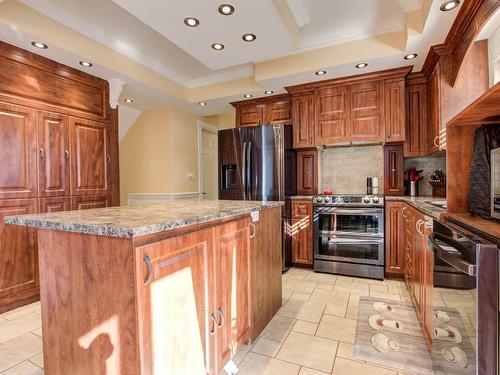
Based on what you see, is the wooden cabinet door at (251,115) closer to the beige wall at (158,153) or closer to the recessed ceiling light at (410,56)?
the beige wall at (158,153)

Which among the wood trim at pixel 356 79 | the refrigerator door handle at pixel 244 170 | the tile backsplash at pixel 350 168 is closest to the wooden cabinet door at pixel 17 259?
the refrigerator door handle at pixel 244 170

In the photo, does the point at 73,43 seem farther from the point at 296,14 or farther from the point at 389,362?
the point at 389,362

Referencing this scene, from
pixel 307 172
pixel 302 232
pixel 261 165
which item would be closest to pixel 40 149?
pixel 261 165

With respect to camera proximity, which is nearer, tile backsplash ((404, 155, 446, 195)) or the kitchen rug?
the kitchen rug

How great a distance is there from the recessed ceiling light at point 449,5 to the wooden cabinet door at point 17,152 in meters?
3.55

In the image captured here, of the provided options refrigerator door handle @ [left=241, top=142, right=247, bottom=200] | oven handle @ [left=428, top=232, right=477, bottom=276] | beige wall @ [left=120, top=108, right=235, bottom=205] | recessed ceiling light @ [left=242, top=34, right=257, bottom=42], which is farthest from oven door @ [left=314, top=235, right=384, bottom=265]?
beige wall @ [left=120, top=108, right=235, bottom=205]

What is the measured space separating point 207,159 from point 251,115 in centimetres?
170

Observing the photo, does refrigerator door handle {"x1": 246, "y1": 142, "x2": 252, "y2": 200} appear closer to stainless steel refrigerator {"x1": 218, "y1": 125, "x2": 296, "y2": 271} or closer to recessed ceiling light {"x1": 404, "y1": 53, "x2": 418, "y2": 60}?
stainless steel refrigerator {"x1": 218, "y1": 125, "x2": 296, "y2": 271}

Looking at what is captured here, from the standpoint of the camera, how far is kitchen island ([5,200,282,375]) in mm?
944

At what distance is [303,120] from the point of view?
352cm

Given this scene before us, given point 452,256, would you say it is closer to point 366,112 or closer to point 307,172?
point 366,112

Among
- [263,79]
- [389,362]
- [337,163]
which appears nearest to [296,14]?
[263,79]

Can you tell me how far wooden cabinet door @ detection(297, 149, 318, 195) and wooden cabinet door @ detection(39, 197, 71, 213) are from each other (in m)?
2.80

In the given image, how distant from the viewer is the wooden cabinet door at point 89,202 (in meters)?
2.85
